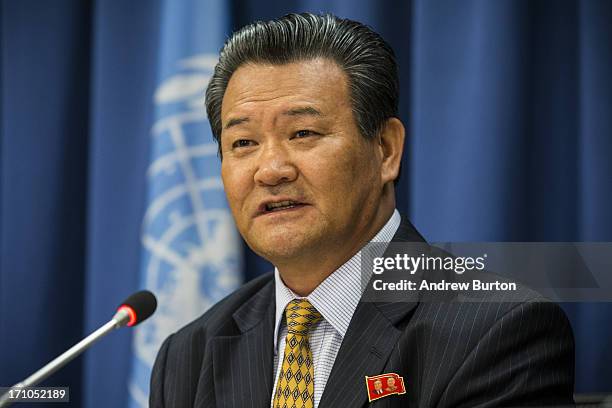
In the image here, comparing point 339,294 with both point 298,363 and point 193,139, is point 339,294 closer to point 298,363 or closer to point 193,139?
point 298,363

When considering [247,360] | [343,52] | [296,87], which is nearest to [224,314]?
[247,360]

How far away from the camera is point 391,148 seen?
2.16 meters

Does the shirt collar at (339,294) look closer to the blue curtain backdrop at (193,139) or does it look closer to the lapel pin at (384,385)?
the lapel pin at (384,385)

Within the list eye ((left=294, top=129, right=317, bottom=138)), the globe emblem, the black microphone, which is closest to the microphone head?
the black microphone

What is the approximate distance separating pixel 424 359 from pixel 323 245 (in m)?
0.37

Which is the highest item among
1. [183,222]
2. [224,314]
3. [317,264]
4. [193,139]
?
[193,139]

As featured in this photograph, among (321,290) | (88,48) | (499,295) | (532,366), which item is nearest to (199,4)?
(88,48)

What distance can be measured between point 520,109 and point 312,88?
873 millimetres

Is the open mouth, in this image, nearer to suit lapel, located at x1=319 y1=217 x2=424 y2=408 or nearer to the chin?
the chin

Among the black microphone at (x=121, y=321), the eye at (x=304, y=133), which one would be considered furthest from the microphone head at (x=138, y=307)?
the eye at (x=304, y=133)

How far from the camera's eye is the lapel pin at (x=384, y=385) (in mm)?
1814

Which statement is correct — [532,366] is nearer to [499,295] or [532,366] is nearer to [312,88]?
[499,295]

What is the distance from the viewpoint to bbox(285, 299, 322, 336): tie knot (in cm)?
201

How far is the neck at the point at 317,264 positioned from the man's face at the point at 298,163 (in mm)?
12
